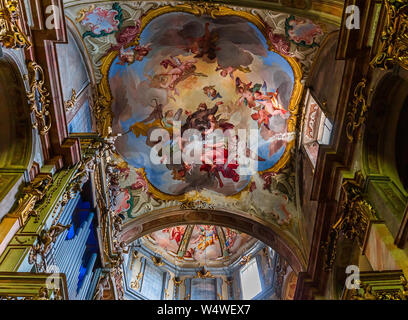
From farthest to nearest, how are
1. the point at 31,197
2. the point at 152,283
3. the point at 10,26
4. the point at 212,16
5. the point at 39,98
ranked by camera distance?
the point at 152,283 → the point at 212,16 → the point at 39,98 → the point at 31,197 → the point at 10,26

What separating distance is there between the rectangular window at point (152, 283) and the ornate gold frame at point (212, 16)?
6.81m

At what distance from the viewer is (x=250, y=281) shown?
19641 millimetres

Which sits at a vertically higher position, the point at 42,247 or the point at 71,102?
the point at 71,102

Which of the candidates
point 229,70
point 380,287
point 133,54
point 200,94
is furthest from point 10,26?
point 200,94

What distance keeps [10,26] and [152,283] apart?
53.0 ft

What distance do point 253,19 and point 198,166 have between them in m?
6.46

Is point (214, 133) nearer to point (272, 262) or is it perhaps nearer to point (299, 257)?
point (299, 257)

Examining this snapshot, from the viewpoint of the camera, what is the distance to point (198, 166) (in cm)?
1530

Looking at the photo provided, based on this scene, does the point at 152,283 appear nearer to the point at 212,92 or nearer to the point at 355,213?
the point at 212,92

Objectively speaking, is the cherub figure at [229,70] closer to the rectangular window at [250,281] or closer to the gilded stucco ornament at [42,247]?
the gilded stucco ornament at [42,247]

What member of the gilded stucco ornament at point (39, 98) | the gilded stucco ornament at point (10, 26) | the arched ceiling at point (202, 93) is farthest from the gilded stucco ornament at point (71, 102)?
the gilded stucco ornament at point (10, 26)

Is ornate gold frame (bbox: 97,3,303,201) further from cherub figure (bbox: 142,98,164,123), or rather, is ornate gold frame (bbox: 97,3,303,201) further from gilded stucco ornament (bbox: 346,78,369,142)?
gilded stucco ornament (bbox: 346,78,369,142)

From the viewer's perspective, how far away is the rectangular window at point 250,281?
18875mm
